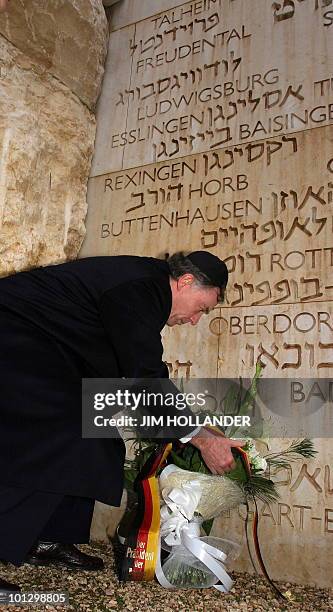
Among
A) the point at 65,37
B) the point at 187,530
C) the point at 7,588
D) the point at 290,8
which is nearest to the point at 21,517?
the point at 7,588

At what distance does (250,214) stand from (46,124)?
76.4 inches

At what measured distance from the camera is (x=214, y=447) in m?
2.73

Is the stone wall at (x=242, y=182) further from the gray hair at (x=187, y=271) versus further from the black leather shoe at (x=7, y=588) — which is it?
the black leather shoe at (x=7, y=588)

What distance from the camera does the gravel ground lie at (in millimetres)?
2682

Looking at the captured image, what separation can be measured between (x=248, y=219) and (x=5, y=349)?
2246 millimetres

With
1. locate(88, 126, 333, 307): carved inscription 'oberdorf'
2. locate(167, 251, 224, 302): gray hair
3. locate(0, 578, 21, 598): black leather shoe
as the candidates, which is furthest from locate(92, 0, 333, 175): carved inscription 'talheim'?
locate(0, 578, 21, 598): black leather shoe

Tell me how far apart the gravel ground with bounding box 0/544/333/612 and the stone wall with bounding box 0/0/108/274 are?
235cm

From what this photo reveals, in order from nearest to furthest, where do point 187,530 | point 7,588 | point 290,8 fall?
point 7,588
point 187,530
point 290,8

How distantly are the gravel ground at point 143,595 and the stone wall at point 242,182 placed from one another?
1.27 feet

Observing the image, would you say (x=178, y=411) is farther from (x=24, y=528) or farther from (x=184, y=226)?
(x=184, y=226)

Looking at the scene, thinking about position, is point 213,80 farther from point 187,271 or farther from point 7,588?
point 7,588

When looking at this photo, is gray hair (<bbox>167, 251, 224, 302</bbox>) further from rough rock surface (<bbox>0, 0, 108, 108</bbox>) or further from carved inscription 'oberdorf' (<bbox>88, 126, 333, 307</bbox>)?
rough rock surface (<bbox>0, 0, 108, 108</bbox>)

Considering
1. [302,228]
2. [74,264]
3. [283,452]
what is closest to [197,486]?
[283,452]

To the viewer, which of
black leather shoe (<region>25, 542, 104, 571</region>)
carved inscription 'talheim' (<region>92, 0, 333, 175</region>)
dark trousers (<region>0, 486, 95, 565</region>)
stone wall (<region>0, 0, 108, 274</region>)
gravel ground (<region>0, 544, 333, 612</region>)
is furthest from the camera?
stone wall (<region>0, 0, 108, 274</region>)
